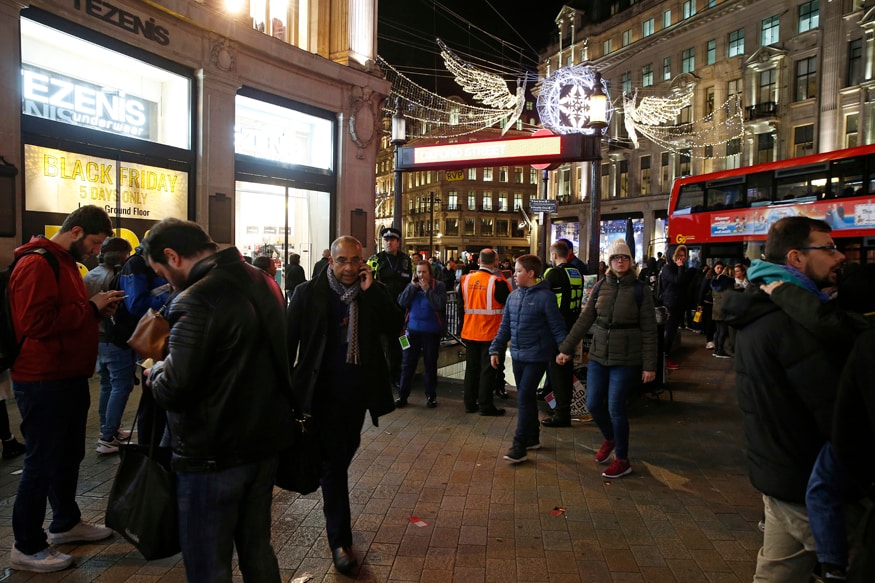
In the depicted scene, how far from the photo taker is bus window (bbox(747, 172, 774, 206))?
17.2 metres

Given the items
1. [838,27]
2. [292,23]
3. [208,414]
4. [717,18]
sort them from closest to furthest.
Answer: [208,414], [292,23], [838,27], [717,18]

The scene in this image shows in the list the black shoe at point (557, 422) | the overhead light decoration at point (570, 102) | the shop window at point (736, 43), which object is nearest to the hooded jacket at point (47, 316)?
the black shoe at point (557, 422)

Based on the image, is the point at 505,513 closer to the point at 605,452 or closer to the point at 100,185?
the point at 605,452

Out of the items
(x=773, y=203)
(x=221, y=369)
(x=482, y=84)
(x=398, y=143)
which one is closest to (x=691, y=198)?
(x=773, y=203)

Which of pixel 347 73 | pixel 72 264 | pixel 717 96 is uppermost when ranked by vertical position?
pixel 717 96

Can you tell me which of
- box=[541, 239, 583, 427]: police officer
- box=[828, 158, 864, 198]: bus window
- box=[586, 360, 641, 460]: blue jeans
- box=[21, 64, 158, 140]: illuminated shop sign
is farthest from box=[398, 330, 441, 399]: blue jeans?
box=[828, 158, 864, 198]: bus window

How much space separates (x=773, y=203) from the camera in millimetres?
17031

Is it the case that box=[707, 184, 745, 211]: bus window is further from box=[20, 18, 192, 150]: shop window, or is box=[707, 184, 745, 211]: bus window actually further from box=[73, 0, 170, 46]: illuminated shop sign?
box=[73, 0, 170, 46]: illuminated shop sign

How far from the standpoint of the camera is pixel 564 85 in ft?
34.0

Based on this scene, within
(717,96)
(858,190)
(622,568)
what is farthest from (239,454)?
(717,96)

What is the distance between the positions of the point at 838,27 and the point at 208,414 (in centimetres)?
4093

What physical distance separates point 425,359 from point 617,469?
3.36 metres

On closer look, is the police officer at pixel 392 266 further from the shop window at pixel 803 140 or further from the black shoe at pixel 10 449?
the shop window at pixel 803 140

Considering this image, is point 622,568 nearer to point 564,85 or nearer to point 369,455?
point 369,455
